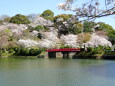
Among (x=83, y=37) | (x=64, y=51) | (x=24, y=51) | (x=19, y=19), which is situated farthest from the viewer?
(x=19, y=19)

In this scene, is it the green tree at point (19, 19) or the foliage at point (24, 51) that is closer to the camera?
the foliage at point (24, 51)

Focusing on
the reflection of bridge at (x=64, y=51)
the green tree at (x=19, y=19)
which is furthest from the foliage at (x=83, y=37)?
the green tree at (x=19, y=19)

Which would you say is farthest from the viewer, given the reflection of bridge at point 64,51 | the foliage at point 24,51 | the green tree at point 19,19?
the green tree at point 19,19

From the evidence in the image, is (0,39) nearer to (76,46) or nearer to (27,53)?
(27,53)

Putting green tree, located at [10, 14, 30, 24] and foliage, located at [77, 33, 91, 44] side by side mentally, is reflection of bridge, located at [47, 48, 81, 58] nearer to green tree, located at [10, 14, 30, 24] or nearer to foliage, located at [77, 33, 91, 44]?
foliage, located at [77, 33, 91, 44]

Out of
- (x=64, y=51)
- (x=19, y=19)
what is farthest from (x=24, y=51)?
(x=19, y=19)

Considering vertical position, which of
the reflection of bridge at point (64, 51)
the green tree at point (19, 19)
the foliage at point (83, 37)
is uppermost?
the green tree at point (19, 19)

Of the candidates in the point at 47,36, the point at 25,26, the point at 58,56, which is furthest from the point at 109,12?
the point at 25,26

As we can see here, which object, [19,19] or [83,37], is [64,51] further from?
[19,19]

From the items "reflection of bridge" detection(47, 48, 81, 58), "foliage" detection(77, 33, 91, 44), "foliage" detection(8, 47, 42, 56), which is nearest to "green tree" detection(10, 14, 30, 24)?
"foliage" detection(8, 47, 42, 56)

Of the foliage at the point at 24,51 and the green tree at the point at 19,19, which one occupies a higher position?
the green tree at the point at 19,19

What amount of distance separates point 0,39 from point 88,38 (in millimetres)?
10647

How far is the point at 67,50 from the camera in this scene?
26.5m

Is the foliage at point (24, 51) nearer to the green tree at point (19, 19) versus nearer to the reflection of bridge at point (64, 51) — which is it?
the reflection of bridge at point (64, 51)
